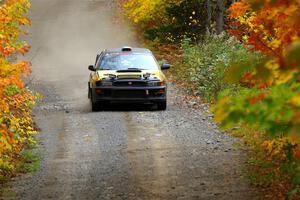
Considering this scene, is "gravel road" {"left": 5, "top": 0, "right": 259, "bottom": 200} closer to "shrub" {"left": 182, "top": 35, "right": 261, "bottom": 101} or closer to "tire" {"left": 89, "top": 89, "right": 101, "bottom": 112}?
"tire" {"left": 89, "top": 89, "right": 101, "bottom": 112}

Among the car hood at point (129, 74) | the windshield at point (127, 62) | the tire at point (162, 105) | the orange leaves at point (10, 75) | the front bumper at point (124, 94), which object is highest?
the orange leaves at point (10, 75)

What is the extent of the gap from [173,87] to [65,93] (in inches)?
157

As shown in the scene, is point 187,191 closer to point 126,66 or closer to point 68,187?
point 68,187

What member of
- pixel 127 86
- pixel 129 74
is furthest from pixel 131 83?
pixel 129 74

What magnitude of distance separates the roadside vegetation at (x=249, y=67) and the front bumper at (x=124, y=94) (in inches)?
85.3

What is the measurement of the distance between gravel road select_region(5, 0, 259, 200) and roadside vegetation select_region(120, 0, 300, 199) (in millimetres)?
594

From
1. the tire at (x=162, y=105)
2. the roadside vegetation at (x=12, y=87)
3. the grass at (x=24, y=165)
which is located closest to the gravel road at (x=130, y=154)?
the grass at (x=24, y=165)

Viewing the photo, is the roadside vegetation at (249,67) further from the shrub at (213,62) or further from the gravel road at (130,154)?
the gravel road at (130,154)

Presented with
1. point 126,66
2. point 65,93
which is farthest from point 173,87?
point 126,66

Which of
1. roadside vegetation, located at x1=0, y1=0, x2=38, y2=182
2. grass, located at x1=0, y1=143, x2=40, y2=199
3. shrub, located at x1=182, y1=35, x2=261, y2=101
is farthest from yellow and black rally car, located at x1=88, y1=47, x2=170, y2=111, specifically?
grass, located at x1=0, y1=143, x2=40, y2=199

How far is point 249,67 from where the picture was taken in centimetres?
637

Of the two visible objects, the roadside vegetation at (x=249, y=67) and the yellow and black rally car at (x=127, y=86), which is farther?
the yellow and black rally car at (x=127, y=86)

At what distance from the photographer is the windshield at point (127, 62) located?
19.8m

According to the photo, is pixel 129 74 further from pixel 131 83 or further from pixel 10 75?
pixel 10 75
